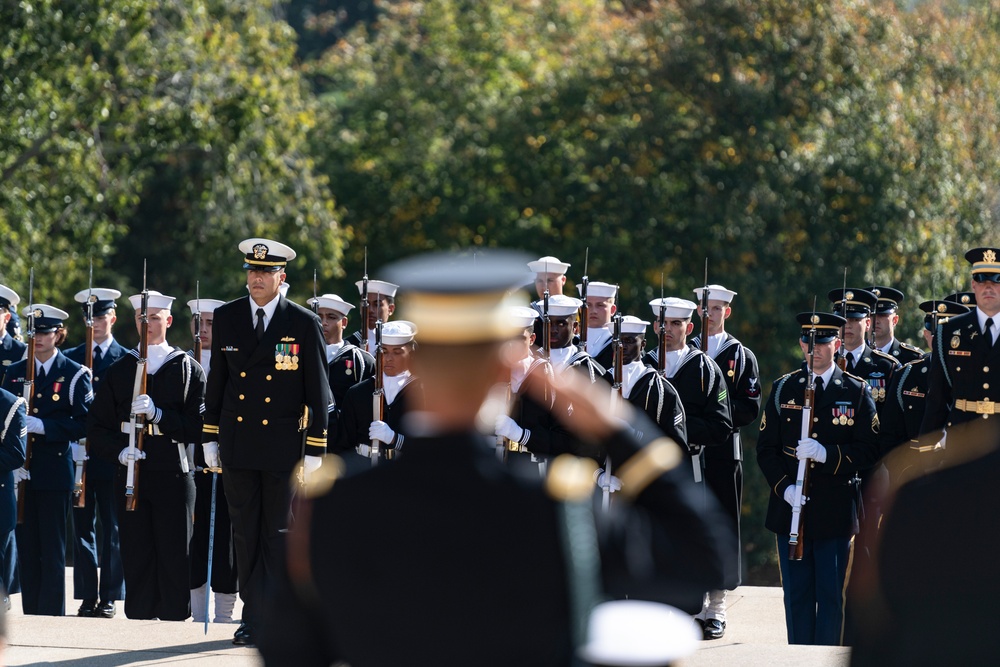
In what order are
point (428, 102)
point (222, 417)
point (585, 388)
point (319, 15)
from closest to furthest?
point (585, 388) < point (222, 417) < point (428, 102) < point (319, 15)

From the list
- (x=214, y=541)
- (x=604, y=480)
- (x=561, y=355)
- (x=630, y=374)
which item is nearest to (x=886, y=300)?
(x=630, y=374)

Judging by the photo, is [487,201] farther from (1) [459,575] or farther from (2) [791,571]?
(1) [459,575]

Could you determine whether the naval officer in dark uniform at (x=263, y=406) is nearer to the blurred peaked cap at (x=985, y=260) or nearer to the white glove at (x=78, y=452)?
the white glove at (x=78, y=452)

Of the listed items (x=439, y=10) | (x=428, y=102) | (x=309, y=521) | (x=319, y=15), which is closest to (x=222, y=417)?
(x=309, y=521)

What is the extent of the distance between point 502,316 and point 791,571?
23.8 ft

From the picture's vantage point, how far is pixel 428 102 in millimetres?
26047

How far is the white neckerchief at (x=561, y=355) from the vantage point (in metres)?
9.19

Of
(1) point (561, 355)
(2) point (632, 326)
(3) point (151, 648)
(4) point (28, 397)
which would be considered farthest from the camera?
(4) point (28, 397)

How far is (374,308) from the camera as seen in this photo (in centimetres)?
1110

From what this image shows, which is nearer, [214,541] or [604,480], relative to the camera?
[604,480]

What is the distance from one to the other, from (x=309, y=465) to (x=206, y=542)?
2.27 metres

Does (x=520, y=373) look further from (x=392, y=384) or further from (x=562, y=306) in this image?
(x=392, y=384)

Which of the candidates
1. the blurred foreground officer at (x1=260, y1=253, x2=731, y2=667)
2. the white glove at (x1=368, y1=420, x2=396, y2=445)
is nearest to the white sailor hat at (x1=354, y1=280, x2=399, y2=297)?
the white glove at (x1=368, y1=420, x2=396, y2=445)

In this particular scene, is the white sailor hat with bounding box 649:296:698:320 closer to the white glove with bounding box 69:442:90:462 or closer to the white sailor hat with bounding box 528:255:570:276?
the white sailor hat with bounding box 528:255:570:276
